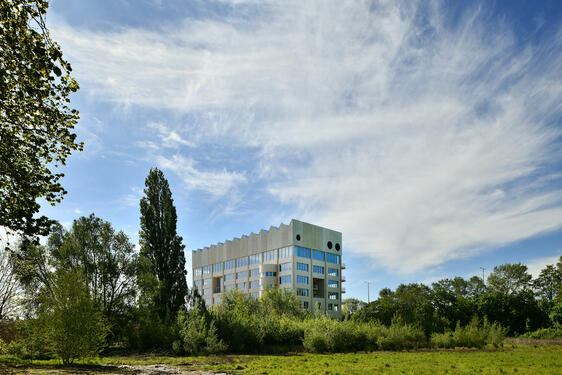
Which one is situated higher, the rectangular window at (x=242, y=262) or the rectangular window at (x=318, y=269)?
the rectangular window at (x=242, y=262)

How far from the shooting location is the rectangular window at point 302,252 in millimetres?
82819

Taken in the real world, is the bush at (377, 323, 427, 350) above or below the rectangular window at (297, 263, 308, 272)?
below

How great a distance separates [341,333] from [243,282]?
65078 mm

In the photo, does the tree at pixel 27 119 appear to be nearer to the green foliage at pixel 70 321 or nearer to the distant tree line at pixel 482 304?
the green foliage at pixel 70 321

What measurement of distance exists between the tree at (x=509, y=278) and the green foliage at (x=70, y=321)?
97.8 m

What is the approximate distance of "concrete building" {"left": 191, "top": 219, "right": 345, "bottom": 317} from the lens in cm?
8256

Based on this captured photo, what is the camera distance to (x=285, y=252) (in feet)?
275

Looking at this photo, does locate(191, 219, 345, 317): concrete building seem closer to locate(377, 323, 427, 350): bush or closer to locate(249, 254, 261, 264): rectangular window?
locate(249, 254, 261, 264): rectangular window

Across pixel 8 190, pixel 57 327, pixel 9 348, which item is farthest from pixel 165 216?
pixel 8 190

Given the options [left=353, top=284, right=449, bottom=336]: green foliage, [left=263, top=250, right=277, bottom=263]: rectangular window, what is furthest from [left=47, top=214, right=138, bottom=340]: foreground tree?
[left=263, top=250, right=277, bottom=263]: rectangular window

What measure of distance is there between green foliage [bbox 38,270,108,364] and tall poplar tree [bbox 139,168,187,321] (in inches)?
687

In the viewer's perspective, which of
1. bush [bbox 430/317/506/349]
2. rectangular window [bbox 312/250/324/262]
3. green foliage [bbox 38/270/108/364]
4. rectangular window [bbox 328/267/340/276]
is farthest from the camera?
rectangular window [bbox 328/267/340/276]

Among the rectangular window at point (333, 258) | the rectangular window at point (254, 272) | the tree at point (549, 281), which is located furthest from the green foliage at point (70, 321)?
the tree at point (549, 281)

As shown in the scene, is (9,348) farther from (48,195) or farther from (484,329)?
(484,329)
